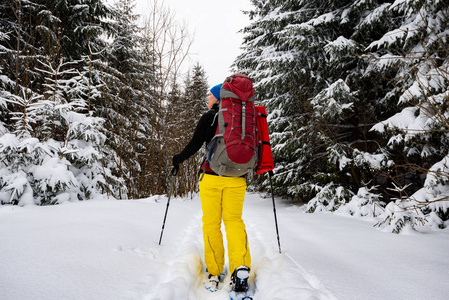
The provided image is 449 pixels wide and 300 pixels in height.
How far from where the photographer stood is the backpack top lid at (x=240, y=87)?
7.29ft

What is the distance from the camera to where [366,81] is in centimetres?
627

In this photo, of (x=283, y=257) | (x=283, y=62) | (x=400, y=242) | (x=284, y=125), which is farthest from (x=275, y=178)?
(x=283, y=257)

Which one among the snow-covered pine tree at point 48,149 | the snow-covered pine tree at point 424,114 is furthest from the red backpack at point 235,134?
the snow-covered pine tree at point 48,149

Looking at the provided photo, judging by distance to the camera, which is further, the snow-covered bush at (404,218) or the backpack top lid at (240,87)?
the snow-covered bush at (404,218)

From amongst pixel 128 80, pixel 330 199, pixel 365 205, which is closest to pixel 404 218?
pixel 365 205

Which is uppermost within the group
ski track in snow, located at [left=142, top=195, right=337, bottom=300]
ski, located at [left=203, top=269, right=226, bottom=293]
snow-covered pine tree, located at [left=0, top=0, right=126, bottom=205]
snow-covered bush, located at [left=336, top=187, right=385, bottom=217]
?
snow-covered pine tree, located at [left=0, top=0, right=126, bottom=205]

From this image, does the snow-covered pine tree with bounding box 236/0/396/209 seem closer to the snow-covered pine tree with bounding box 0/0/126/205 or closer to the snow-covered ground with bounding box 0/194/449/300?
the snow-covered ground with bounding box 0/194/449/300

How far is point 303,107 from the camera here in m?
6.72

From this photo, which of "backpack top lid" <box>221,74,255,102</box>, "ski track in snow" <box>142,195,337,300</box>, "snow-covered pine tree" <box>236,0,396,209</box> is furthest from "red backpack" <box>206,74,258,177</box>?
"snow-covered pine tree" <box>236,0,396,209</box>

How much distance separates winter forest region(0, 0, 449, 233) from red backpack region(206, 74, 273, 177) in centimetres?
28

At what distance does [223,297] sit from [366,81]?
6595 millimetres

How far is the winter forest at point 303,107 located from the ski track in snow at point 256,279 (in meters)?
0.92

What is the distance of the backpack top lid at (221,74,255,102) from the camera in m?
2.22

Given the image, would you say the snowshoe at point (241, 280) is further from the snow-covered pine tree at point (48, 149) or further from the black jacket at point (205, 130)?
the snow-covered pine tree at point (48, 149)
